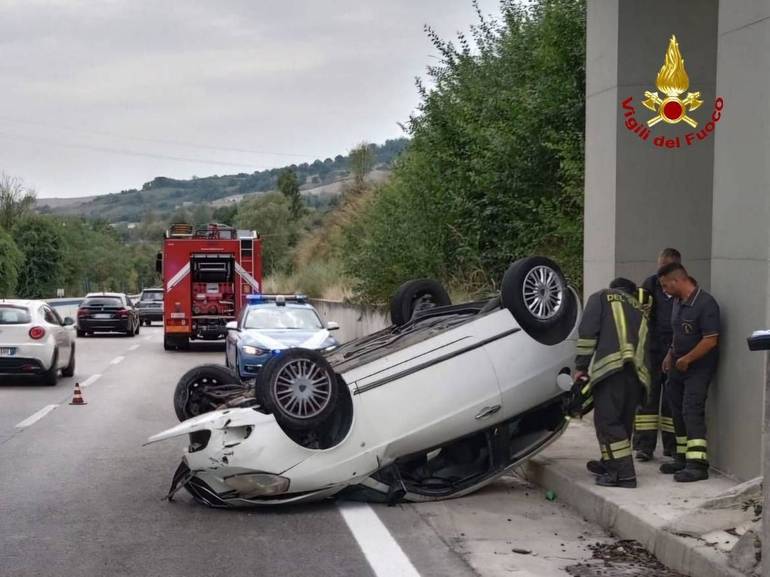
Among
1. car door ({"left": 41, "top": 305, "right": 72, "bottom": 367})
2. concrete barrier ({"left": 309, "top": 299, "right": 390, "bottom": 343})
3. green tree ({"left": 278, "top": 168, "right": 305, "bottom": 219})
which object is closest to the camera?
car door ({"left": 41, "top": 305, "right": 72, "bottom": 367})

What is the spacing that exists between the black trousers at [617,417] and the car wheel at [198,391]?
3.26 m

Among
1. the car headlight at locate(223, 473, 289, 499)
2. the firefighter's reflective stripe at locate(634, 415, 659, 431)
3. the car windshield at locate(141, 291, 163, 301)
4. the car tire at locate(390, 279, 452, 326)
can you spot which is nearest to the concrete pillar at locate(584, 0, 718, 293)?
the car tire at locate(390, 279, 452, 326)

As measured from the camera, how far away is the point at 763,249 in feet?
27.1

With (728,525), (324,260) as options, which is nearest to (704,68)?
(728,525)

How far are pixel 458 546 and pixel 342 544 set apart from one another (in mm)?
791

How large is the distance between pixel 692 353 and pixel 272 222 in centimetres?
7744

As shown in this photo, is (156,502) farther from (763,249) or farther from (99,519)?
(763,249)

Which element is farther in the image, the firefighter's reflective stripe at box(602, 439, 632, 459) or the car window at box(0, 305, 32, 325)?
the car window at box(0, 305, 32, 325)

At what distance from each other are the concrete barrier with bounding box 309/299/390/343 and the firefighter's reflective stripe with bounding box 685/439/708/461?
1577cm

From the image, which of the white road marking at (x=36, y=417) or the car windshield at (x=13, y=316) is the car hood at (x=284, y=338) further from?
the car windshield at (x=13, y=316)

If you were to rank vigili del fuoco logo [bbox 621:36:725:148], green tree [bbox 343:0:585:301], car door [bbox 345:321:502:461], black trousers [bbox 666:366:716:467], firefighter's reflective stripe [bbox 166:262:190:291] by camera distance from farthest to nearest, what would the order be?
firefighter's reflective stripe [bbox 166:262:190:291] → green tree [bbox 343:0:585:301] → vigili del fuoco logo [bbox 621:36:725:148] → black trousers [bbox 666:366:716:467] → car door [bbox 345:321:502:461]

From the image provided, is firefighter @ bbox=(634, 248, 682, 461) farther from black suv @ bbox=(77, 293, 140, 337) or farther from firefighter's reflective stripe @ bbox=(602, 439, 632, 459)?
black suv @ bbox=(77, 293, 140, 337)

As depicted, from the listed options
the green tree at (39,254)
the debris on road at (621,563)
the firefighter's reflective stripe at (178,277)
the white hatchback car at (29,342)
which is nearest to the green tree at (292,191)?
the green tree at (39,254)

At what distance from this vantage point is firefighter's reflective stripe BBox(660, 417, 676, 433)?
9.52 m
